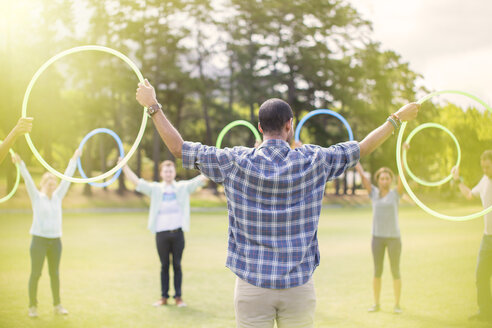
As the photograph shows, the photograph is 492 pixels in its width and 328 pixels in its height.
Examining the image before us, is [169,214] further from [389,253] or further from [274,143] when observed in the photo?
[274,143]

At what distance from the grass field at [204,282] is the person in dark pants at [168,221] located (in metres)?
0.49

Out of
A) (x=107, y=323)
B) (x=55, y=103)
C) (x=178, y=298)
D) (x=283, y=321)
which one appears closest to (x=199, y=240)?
(x=178, y=298)

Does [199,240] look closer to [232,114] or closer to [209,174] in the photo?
[209,174]

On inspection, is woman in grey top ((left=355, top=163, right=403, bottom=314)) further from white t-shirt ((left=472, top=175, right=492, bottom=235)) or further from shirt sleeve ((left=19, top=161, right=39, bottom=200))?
shirt sleeve ((left=19, top=161, right=39, bottom=200))

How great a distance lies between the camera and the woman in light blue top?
26.2 ft

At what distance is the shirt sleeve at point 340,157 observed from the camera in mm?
3543

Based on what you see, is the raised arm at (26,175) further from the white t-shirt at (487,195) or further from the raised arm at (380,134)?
the white t-shirt at (487,195)

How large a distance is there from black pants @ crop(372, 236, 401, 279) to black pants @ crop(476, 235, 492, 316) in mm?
1235

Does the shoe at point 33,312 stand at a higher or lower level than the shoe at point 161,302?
higher

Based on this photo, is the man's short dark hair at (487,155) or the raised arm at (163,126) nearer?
the raised arm at (163,126)

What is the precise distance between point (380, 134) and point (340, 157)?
1.35ft

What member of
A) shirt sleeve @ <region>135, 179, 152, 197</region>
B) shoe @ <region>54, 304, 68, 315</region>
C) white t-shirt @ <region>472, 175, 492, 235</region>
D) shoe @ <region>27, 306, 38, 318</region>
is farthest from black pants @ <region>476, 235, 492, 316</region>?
shoe @ <region>27, 306, 38, 318</region>

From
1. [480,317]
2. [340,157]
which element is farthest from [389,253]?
[340,157]

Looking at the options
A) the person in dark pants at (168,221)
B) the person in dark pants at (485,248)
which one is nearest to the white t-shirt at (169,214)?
the person in dark pants at (168,221)
